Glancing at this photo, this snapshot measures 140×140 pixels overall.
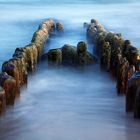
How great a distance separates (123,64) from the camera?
11.1 meters

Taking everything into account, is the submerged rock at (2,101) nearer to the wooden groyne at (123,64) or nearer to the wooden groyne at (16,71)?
the wooden groyne at (16,71)

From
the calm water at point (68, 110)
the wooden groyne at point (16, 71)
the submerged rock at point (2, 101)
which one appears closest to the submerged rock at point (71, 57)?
the calm water at point (68, 110)

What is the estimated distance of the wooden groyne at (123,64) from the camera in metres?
9.54

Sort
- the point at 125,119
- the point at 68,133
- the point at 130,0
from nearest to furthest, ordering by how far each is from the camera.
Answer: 1. the point at 68,133
2. the point at 125,119
3. the point at 130,0

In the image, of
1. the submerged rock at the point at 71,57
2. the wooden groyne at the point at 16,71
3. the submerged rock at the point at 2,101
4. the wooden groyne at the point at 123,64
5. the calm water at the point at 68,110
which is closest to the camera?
the calm water at the point at 68,110

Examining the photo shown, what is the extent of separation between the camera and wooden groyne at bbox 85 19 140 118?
954 centimetres

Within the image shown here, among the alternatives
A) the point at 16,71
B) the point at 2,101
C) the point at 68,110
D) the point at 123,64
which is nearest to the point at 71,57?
the point at 123,64

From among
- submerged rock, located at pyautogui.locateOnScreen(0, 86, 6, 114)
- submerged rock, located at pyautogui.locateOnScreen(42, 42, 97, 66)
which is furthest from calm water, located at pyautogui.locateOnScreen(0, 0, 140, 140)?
submerged rock, located at pyautogui.locateOnScreen(42, 42, 97, 66)

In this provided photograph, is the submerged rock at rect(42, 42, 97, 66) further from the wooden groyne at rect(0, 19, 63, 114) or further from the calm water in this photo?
the wooden groyne at rect(0, 19, 63, 114)

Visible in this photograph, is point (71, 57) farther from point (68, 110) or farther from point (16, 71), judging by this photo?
point (68, 110)

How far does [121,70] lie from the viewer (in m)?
11.1

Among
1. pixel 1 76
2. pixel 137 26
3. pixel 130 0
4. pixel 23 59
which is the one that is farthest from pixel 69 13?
pixel 1 76

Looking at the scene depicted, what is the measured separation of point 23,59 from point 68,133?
12.7 ft

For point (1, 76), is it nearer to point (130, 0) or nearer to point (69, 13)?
point (69, 13)
